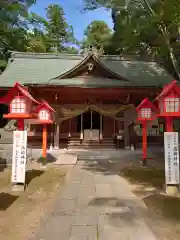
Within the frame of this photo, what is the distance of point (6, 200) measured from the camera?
475 cm

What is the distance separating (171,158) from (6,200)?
4274 millimetres

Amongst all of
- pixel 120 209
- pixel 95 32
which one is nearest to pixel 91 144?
pixel 120 209

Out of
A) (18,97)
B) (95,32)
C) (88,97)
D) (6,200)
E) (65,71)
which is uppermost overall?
(95,32)

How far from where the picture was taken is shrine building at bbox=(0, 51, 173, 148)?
12.3 meters

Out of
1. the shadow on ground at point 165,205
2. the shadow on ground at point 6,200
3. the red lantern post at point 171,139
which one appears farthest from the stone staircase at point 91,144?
the shadow on ground at point 165,205

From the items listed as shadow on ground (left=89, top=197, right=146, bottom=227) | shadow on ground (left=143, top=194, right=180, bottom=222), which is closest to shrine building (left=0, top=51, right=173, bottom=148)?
shadow on ground (left=143, top=194, right=180, bottom=222)

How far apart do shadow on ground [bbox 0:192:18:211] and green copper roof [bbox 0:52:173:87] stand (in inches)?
324

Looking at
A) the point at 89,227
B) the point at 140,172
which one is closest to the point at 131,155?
the point at 140,172

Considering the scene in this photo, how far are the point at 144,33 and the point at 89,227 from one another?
10015mm

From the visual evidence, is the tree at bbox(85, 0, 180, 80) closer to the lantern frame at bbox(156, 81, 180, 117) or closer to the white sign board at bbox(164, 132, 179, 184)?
the lantern frame at bbox(156, 81, 180, 117)

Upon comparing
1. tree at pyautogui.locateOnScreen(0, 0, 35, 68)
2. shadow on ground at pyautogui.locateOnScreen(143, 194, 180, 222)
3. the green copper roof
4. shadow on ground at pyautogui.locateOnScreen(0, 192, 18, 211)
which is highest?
tree at pyautogui.locateOnScreen(0, 0, 35, 68)

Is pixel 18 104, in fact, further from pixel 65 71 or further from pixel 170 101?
pixel 65 71

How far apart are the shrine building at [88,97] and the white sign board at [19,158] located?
674 cm

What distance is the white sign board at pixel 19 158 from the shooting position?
5.49 metres
